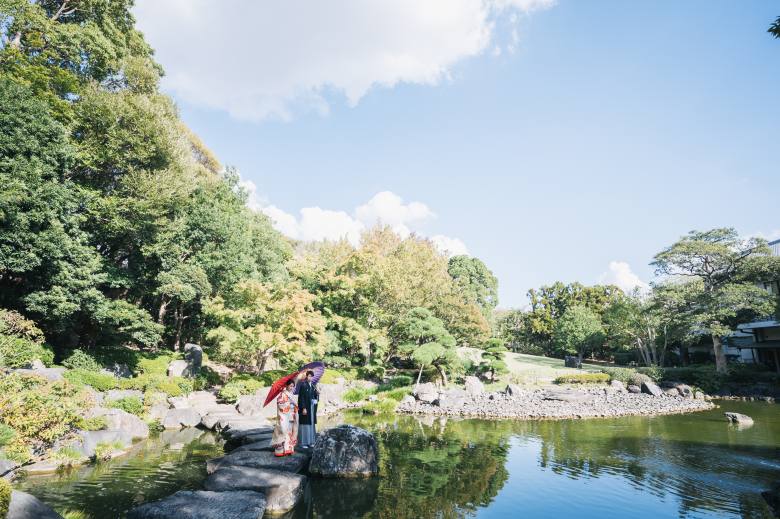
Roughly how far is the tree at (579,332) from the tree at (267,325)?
2989cm

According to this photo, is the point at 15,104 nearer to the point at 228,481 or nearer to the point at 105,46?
the point at 105,46

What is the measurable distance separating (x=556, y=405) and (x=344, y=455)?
1453 centimetres

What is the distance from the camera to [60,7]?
20.5 m

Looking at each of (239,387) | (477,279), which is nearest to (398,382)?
(239,387)

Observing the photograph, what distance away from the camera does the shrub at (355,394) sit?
1945 cm

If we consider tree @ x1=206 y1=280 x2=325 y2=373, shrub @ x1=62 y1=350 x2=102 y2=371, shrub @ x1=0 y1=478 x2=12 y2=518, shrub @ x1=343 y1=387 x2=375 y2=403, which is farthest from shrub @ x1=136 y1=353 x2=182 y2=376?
shrub @ x1=0 y1=478 x2=12 y2=518

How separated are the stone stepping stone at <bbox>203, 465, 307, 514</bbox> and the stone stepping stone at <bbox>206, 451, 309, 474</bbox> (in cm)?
57

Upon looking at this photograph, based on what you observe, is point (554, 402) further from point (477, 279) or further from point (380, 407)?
point (477, 279)

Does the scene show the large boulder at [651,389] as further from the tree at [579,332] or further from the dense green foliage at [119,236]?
the dense green foliage at [119,236]

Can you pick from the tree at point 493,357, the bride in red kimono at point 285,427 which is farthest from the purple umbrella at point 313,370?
the tree at point 493,357

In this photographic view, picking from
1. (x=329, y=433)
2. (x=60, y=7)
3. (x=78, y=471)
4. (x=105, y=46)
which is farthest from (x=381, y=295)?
(x=60, y=7)

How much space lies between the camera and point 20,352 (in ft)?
40.5

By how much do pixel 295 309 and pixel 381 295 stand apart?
889cm

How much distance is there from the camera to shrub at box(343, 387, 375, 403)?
63.8 ft
